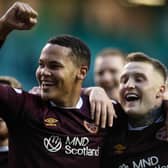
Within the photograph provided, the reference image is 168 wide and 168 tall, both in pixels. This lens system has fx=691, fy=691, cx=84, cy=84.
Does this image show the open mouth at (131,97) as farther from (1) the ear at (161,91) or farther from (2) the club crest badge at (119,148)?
(2) the club crest badge at (119,148)

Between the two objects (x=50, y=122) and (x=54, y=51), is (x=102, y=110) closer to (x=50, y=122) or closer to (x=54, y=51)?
(x=50, y=122)

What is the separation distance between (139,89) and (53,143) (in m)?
0.62

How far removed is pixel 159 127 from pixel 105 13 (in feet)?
22.8

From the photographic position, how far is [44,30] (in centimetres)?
1038

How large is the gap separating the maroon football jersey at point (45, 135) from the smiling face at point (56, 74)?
80 millimetres

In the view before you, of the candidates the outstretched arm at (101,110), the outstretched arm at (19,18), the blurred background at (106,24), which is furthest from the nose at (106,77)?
the blurred background at (106,24)

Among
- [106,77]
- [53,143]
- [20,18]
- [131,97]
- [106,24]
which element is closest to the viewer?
[20,18]

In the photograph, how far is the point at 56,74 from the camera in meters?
3.78

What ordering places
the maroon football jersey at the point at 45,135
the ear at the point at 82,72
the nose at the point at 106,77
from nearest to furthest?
the maroon football jersey at the point at 45,135, the ear at the point at 82,72, the nose at the point at 106,77

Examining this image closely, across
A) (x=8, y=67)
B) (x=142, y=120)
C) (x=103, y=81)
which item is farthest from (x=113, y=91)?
(x=8, y=67)

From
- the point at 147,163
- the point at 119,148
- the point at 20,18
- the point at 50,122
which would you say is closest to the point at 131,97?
the point at 119,148

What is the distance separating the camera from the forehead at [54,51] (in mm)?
3809

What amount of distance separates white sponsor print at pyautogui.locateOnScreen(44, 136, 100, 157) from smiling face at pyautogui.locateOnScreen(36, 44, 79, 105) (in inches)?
9.2

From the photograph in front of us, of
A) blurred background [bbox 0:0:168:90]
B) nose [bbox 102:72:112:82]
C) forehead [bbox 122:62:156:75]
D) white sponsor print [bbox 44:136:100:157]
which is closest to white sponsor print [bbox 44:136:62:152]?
white sponsor print [bbox 44:136:100:157]
